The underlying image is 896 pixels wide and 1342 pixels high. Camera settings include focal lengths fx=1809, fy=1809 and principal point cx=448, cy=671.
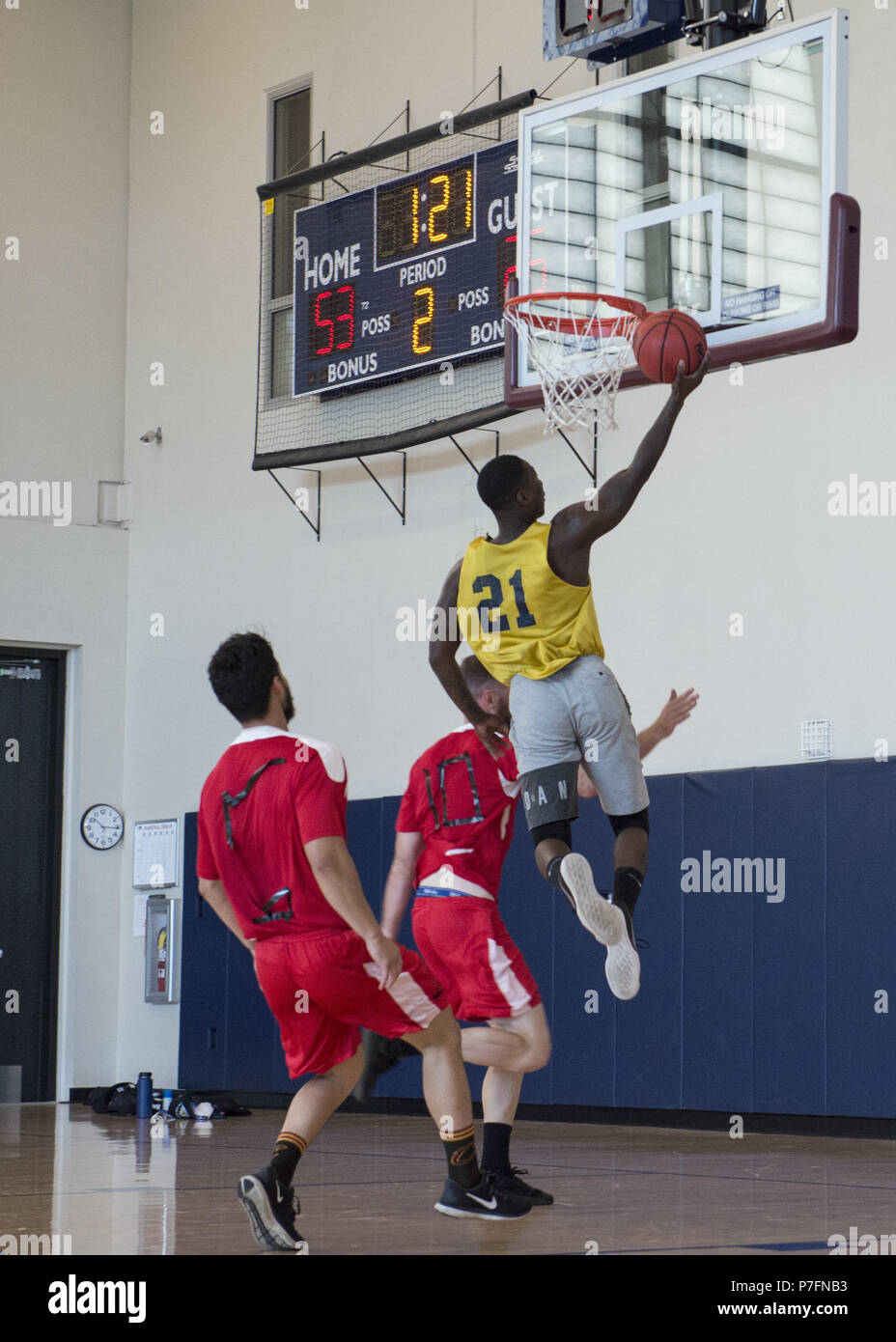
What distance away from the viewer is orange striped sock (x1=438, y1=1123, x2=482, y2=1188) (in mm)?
→ 6410

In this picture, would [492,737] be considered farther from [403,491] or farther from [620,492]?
[403,491]

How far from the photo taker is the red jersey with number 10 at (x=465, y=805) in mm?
7289

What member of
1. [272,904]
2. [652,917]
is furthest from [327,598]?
[272,904]

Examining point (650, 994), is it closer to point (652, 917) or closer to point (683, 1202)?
point (652, 917)

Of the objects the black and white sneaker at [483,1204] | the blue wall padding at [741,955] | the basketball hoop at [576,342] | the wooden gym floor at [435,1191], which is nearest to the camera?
the wooden gym floor at [435,1191]

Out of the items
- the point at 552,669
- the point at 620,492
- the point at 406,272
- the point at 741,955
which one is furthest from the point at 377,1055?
the point at 406,272

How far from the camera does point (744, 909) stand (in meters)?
11.0

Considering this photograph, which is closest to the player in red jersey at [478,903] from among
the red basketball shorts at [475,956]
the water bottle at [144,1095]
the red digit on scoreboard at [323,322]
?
the red basketball shorts at [475,956]

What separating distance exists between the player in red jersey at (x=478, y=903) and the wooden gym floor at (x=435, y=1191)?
1.74 ft

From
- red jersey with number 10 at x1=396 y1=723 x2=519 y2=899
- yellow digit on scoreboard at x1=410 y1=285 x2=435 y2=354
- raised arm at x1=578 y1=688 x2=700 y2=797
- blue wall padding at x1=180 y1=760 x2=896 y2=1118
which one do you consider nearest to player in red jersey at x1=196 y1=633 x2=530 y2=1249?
red jersey with number 10 at x1=396 y1=723 x2=519 y2=899

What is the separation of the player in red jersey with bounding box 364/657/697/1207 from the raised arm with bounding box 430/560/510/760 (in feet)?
0.17

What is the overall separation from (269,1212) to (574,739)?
2.16 m

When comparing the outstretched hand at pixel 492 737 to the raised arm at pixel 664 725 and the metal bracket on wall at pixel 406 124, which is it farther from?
the metal bracket on wall at pixel 406 124

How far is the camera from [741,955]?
11.0 m
